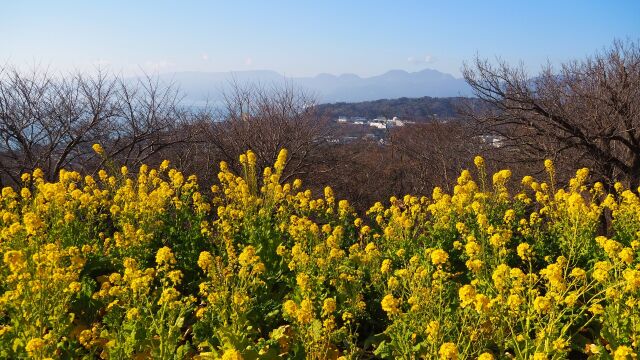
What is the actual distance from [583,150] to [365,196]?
11347 millimetres

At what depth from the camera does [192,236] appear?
5570 mm

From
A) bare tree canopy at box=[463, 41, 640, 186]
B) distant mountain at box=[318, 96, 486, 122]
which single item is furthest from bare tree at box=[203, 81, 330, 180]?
distant mountain at box=[318, 96, 486, 122]

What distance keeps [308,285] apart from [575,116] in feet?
31.4

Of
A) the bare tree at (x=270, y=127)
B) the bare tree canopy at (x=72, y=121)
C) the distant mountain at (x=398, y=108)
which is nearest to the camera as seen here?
the bare tree canopy at (x=72, y=121)

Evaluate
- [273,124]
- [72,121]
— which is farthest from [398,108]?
[72,121]

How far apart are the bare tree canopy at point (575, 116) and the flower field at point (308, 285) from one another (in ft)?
15.7

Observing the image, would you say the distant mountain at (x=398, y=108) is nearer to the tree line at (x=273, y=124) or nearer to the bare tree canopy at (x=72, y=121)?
the tree line at (x=273, y=124)

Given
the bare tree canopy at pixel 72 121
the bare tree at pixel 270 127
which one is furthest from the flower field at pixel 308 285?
the bare tree at pixel 270 127

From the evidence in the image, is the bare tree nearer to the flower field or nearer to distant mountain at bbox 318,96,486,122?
the flower field

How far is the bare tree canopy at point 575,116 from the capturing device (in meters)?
10.9

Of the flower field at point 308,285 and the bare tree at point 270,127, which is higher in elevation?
the bare tree at point 270,127

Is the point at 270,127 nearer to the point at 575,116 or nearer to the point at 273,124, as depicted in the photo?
the point at 273,124

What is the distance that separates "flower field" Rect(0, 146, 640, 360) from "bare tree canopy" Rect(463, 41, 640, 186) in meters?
4.77

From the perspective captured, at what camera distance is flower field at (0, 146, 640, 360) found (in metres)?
3.43
